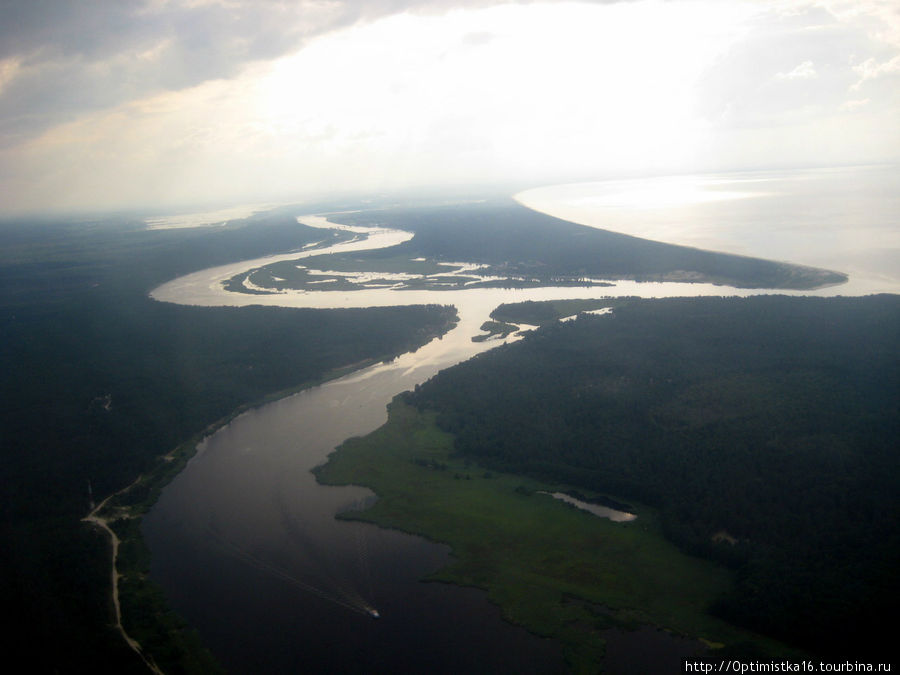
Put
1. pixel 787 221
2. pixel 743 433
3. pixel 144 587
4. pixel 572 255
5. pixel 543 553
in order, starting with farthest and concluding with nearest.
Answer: pixel 787 221, pixel 572 255, pixel 743 433, pixel 543 553, pixel 144 587

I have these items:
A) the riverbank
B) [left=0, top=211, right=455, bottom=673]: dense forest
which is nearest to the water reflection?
[left=0, top=211, right=455, bottom=673]: dense forest

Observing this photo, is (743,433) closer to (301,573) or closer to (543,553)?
(543,553)

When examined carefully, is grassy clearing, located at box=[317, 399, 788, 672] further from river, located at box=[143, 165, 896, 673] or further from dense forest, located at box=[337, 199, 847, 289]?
dense forest, located at box=[337, 199, 847, 289]

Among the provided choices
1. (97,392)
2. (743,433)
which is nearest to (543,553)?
(743,433)

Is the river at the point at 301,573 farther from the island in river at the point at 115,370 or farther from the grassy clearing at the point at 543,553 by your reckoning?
the island in river at the point at 115,370

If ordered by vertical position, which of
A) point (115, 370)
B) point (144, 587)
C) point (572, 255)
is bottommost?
point (144, 587)

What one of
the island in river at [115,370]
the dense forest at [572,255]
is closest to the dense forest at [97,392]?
the island in river at [115,370]
